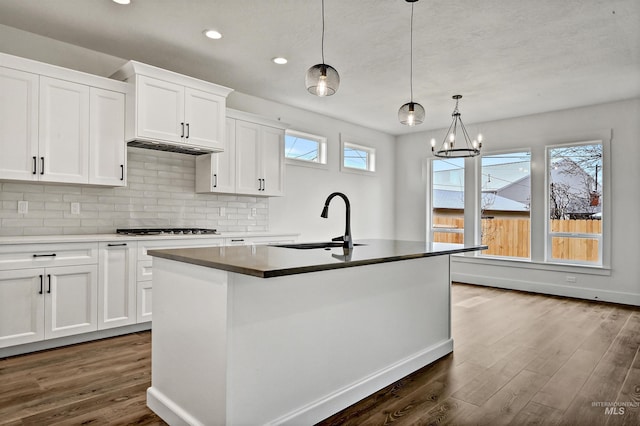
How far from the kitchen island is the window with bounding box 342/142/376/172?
4205 mm

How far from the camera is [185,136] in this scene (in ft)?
12.9

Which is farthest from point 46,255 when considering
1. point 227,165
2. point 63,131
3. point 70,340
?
point 227,165

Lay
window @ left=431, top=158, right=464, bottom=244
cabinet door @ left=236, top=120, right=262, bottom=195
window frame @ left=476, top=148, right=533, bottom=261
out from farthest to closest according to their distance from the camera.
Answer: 1. window @ left=431, top=158, right=464, bottom=244
2. window frame @ left=476, top=148, right=533, bottom=261
3. cabinet door @ left=236, top=120, right=262, bottom=195

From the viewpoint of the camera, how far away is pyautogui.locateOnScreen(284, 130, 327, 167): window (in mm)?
5777

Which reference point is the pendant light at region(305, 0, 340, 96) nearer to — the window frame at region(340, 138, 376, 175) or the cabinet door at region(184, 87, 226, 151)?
the cabinet door at region(184, 87, 226, 151)

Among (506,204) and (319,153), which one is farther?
(506,204)

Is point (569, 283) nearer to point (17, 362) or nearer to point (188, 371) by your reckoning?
point (188, 371)

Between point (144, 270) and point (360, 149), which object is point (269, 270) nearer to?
point (144, 270)

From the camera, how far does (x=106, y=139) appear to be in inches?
141

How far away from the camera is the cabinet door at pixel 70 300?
125 inches

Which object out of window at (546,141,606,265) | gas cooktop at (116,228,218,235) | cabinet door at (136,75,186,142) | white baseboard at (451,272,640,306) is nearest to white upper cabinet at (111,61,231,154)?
cabinet door at (136,75,186,142)

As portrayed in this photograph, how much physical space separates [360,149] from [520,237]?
298 centimetres

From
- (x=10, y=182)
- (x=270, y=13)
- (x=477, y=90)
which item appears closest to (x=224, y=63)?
(x=270, y=13)

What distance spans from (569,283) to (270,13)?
17.5 ft
